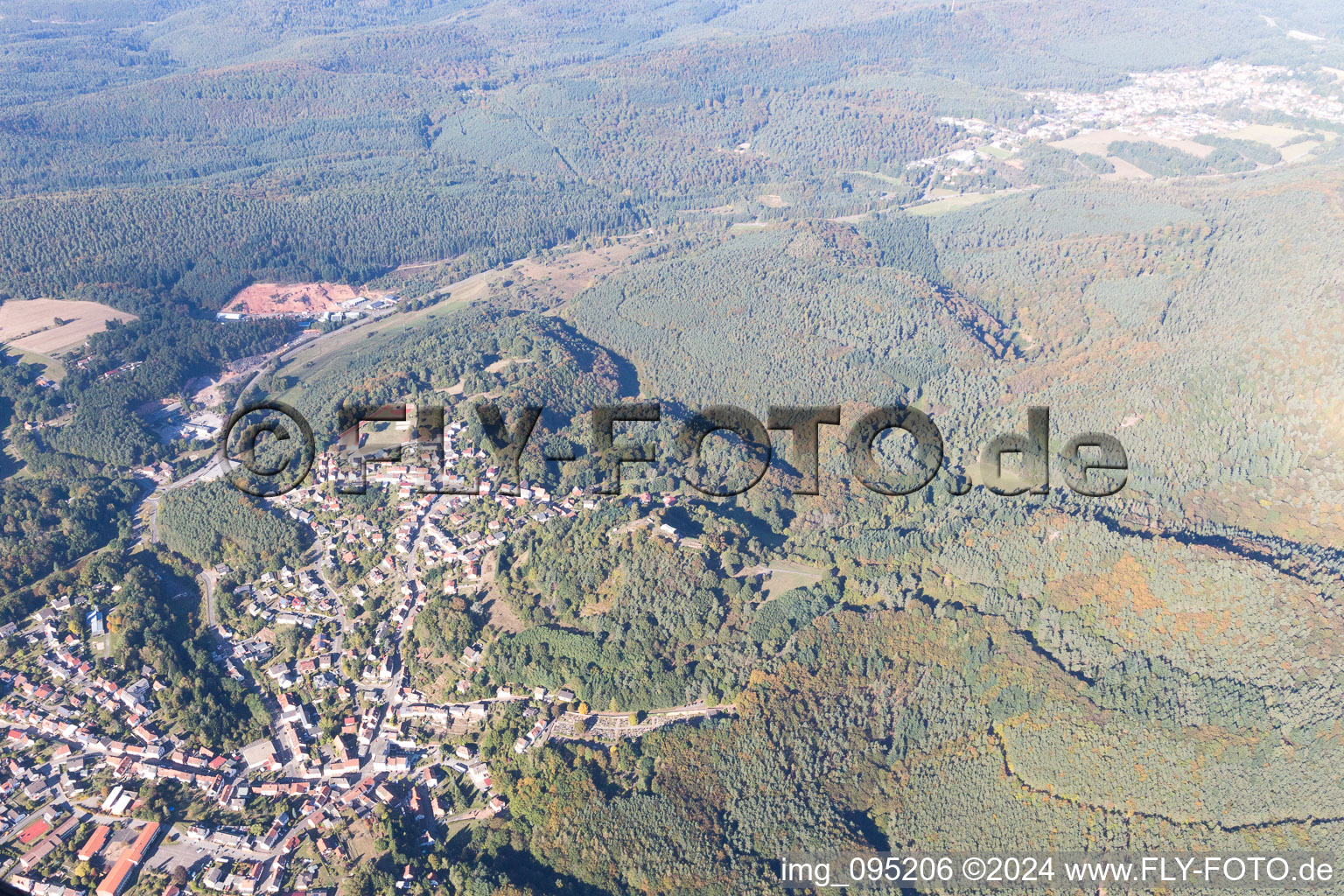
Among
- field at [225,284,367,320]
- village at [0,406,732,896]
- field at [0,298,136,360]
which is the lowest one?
village at [0,406,732,896]

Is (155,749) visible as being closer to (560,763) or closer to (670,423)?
(560,763)

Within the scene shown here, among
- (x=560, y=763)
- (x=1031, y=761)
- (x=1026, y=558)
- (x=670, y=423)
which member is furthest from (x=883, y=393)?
(x=560, y=763)

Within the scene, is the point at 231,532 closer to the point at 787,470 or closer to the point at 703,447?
the point at 703,447

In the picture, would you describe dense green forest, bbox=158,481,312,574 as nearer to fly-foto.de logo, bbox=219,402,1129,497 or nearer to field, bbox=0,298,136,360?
fly-foto.de logo, bbox=219,402,1129,497

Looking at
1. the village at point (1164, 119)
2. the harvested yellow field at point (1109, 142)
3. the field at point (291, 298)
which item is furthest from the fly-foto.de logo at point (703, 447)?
the harvested yellow field at point (1109, 142)

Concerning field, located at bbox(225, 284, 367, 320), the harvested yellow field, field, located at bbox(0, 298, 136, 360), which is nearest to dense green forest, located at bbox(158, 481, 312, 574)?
field, located at bbox(0, 298, 136, 360)
